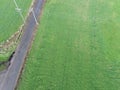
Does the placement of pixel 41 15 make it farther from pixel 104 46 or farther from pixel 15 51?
pixel 104 46

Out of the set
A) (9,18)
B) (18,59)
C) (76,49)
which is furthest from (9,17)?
(76,49)

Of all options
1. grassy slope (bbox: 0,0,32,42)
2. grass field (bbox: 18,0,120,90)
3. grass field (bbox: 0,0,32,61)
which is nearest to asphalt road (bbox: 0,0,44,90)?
grass field (bbox: 18,0,120,90)

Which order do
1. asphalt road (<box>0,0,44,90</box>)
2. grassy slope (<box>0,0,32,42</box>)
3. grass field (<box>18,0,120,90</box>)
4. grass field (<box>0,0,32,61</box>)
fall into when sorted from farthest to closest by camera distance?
grassy slope (<box>0,0,32,42</box>) < grass field (<box>0,0,32,61</box>) < asphalt road (<box>0,0,44,90</box>) < grass field (<box>18,0,120,90</box>)

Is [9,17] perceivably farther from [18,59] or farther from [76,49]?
[76,49]

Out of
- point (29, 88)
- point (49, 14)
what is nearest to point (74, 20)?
point (49, 14)

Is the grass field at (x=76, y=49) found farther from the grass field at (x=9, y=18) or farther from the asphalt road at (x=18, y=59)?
the grass field at (x=9, y=18)

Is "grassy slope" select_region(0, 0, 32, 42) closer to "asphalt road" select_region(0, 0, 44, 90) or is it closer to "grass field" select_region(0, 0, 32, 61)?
"grass field" select_region(0, 0, 32, 61)
